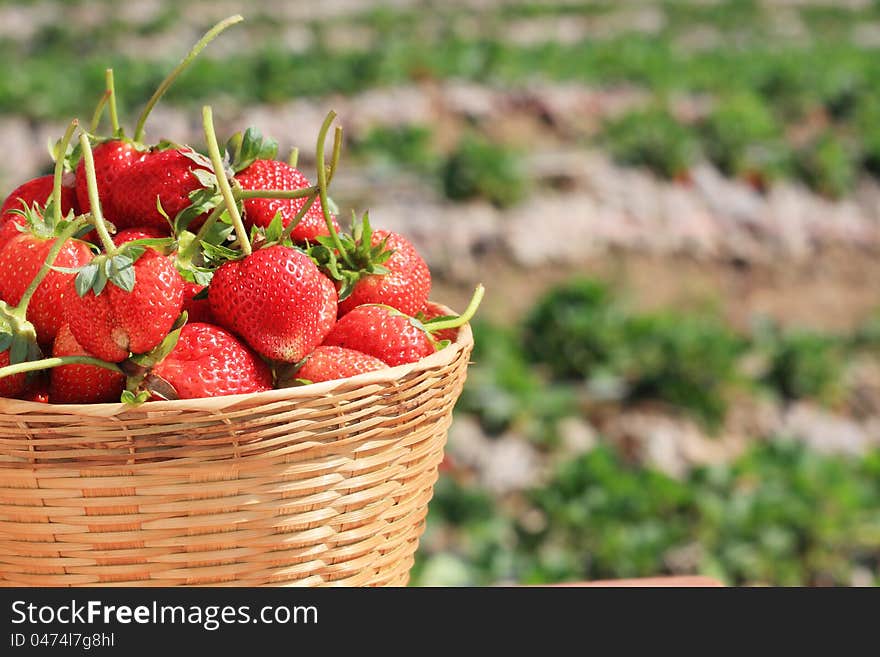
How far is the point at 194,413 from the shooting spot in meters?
1.10

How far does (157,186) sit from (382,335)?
308mm

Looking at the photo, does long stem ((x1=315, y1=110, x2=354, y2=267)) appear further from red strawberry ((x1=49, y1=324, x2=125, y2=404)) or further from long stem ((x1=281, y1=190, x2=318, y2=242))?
red strawberry ((x1=49, y1=324, x2=125, y2=404))

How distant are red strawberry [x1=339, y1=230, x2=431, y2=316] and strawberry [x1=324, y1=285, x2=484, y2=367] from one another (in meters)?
0.03

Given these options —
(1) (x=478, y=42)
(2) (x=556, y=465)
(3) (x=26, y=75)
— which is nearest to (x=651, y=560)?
(2) (x=556, y=465)

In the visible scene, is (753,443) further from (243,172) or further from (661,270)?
(243,172)

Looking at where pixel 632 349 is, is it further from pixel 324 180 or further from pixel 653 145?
pixel 324 180

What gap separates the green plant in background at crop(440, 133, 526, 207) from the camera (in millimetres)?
5023

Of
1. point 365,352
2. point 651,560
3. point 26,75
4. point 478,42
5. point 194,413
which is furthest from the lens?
point 478,42

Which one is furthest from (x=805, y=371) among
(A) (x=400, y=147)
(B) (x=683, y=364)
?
(A) (x=400, y=147)

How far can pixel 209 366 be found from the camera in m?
1.15

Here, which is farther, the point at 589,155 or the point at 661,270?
the point at 589,155

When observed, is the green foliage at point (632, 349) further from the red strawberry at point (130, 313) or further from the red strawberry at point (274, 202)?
the red strawberry at point (130, 313)

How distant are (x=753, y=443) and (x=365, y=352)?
2.76m

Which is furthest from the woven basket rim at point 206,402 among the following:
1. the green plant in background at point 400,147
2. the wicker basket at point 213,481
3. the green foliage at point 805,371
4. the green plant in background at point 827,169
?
the green plant in background at point 827,169
